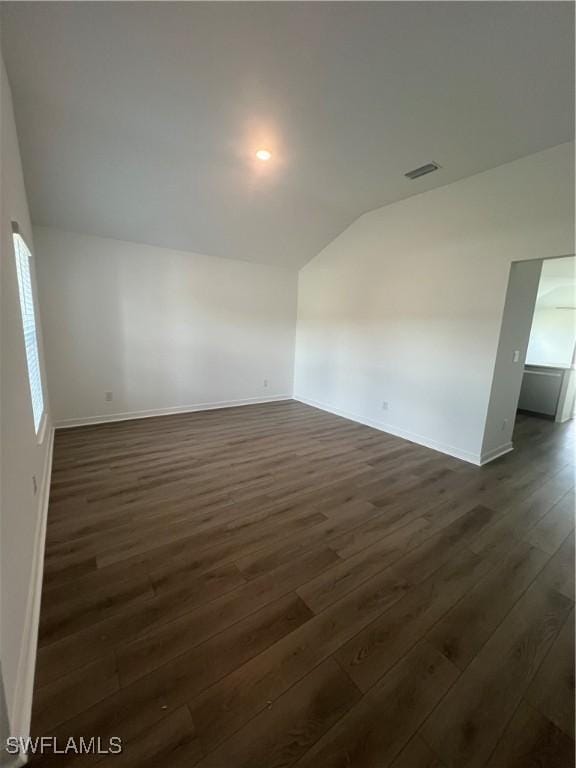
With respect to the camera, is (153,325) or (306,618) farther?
(153,325)

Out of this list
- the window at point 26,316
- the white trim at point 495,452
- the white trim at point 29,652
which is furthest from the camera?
the white trim at point 495,452

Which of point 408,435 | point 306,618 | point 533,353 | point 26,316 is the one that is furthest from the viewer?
point 533,353

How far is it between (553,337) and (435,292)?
4.76m

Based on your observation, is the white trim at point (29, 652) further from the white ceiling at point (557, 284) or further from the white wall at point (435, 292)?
the white ceiling at point (557, 284)

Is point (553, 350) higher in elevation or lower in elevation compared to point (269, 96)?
lower

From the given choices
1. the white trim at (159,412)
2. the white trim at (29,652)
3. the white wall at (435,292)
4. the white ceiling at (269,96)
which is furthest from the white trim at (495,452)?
the white trim at (29,652)

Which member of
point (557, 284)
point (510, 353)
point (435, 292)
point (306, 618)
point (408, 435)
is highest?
point (557, 284)

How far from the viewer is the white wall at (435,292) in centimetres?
269

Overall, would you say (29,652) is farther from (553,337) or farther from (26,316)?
(553,337)

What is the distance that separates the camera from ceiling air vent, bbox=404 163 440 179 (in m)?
2.88

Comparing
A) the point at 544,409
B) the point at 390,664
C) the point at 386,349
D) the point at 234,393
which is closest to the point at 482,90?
the point at 386,349

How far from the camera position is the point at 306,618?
149cm

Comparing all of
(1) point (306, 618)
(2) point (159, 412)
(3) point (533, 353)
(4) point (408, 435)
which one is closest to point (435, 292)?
(4) point (408, 435)

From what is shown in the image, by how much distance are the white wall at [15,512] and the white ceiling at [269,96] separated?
0.51 metres
